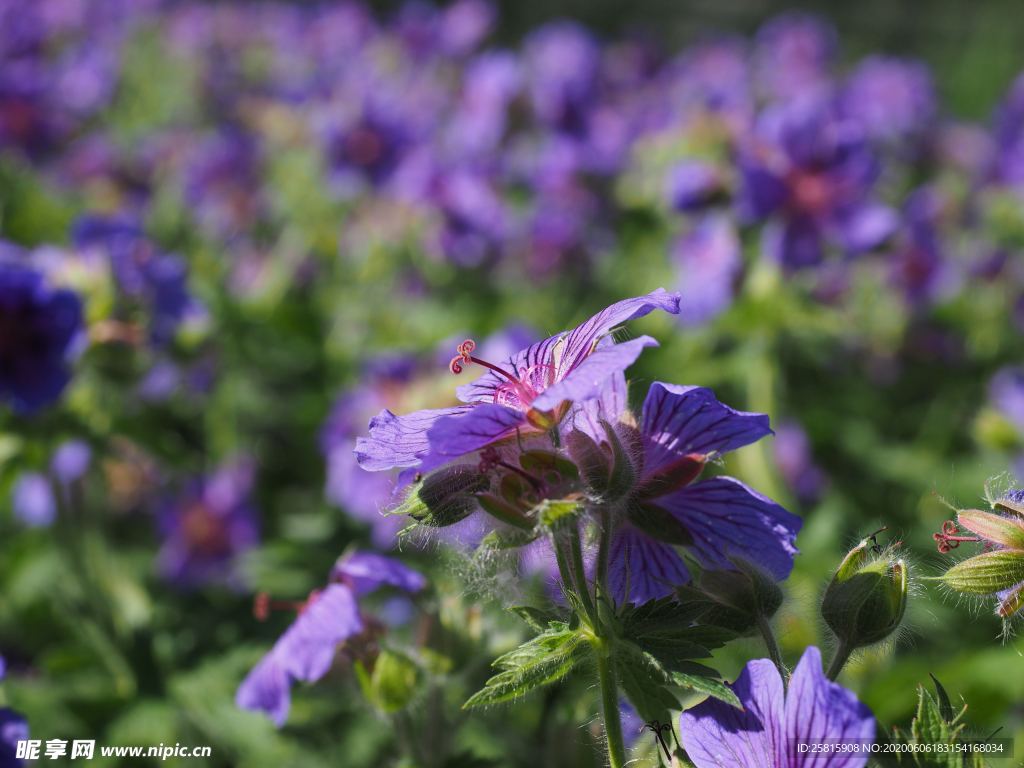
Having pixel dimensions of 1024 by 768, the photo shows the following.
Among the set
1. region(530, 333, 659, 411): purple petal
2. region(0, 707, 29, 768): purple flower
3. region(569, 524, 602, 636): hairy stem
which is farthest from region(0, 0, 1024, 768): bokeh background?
region(0, 707, 29, 768): purple flower

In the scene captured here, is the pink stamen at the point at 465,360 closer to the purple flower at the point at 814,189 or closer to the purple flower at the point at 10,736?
the purple flower at the point at 10,736

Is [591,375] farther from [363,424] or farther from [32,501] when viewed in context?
[32,501]

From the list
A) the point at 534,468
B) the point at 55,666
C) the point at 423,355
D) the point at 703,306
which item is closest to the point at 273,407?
the point at 423,355

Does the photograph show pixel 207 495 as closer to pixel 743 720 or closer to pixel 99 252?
pixel 99 252

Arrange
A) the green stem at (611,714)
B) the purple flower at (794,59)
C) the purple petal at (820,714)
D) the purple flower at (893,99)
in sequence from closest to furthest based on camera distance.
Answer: the purple petal at (820,714), the green stem at (611,714), the purple flower at (893,99), the purple flower at (794,59)

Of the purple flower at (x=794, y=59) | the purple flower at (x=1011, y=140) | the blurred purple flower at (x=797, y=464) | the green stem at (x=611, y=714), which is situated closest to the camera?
the green stem at (x=611, y=714)

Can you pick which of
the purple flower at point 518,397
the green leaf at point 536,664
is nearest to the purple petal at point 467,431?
the purple flower at point 518,397

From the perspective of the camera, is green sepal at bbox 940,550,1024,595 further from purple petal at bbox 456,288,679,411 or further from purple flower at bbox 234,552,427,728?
purple flower at bbox 234,552,427,728
